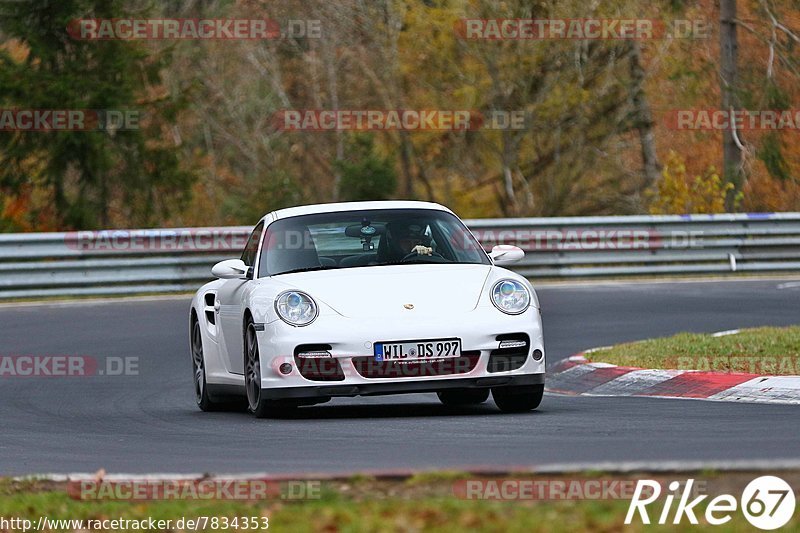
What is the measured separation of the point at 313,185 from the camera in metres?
52.7

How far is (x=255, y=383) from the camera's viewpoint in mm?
10477

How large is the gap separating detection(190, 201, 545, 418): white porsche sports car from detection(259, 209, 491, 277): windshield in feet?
0.03

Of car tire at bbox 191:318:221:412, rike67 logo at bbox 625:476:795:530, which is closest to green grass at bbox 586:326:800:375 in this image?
car tire at bbox 191:318:221:412

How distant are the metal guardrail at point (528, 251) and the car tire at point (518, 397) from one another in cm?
1243

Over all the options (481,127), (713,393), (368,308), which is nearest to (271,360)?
(368,308)

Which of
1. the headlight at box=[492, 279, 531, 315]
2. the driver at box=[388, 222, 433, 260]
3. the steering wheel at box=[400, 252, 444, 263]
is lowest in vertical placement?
the headlight at box=[492, 279, 531, 315]

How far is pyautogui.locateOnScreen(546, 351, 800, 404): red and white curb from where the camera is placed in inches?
420

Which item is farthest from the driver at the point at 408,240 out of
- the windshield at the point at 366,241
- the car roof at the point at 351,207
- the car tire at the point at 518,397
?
the car tire at the point at 518,397

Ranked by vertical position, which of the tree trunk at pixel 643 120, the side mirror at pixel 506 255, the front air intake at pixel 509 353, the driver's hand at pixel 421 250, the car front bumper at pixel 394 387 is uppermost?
the tree trunk at pixel 643 120

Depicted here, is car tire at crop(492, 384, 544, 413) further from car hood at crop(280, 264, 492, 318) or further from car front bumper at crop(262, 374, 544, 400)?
car hood at crop(280, 264, 492, 318)

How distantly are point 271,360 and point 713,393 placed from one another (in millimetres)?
3051

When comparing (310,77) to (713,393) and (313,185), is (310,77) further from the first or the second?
(713,393)

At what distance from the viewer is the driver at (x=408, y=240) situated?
36.2ft

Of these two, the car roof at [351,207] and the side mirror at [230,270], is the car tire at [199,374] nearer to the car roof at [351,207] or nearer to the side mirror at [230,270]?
the side mirror at [230,270]
